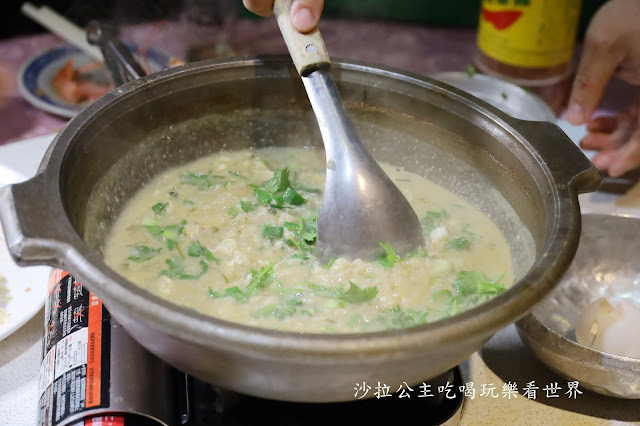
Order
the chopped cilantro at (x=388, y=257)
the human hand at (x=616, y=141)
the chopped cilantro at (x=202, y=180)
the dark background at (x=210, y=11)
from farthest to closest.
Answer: the dark background at (x=210, y=11) < the human hand at (x=616, y=141) < the chopped cilantro at (x=202, y=180) < the chopped cilantro at (x=388, y=257)

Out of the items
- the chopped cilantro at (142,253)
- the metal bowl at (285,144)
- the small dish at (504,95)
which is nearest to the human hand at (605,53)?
the small dish at (504,95)

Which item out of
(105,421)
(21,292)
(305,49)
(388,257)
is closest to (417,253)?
(388,257)

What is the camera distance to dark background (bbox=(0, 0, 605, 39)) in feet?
10.0

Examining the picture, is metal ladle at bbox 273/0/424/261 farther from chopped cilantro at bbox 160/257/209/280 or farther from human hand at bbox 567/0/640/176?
human hand at bbox 567/0/640/176

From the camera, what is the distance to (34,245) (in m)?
1.02

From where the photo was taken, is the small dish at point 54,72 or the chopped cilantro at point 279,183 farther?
the small dish at point 54,72

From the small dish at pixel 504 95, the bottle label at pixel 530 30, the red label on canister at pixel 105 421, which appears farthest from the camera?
the bottle label at pixel 530 30

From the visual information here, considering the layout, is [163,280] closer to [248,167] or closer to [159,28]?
[248,167]

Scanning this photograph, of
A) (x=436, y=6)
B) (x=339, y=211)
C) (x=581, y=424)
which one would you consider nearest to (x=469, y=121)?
(x=339, y=211)

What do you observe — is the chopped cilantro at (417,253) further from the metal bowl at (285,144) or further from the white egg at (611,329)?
the white egg at (611,329)

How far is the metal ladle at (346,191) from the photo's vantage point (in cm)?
142

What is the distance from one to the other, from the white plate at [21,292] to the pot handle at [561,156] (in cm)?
127

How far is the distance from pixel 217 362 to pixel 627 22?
6.28 ft

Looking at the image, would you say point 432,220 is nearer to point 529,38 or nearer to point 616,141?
point 616,141
